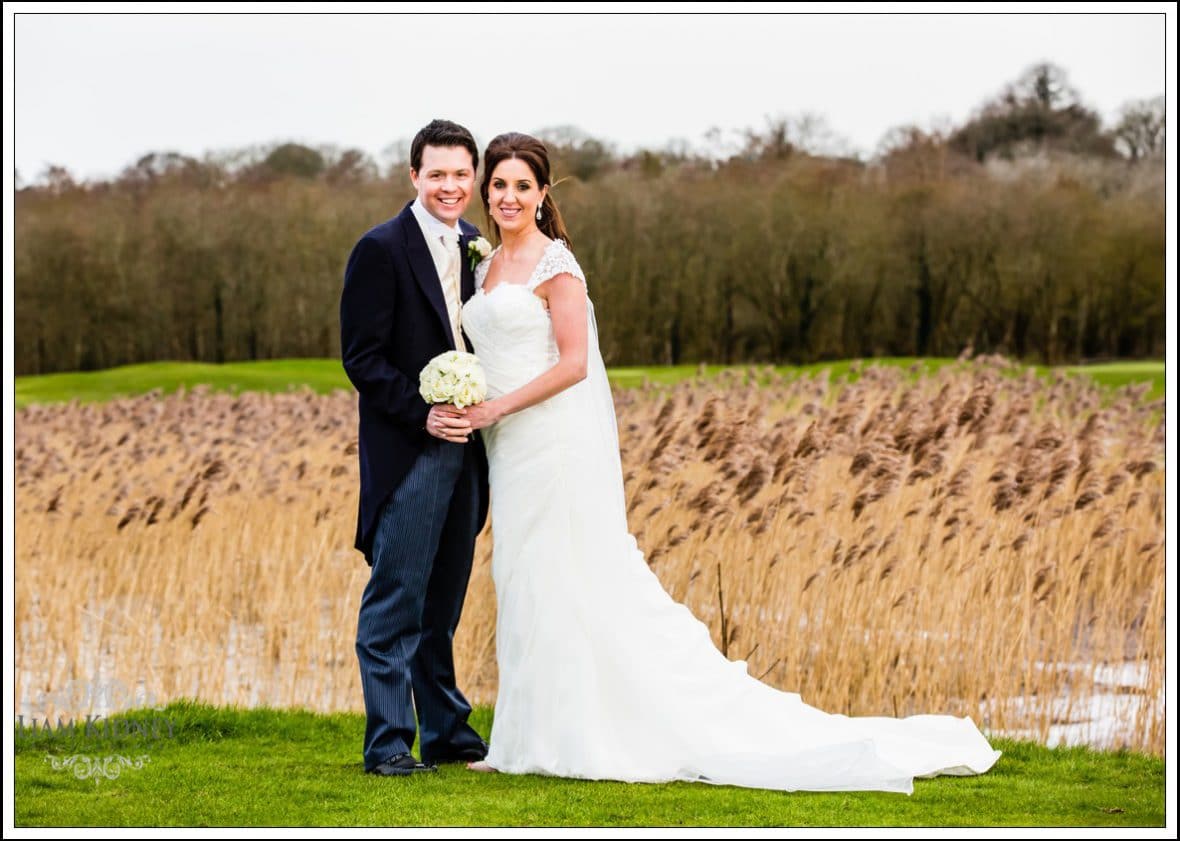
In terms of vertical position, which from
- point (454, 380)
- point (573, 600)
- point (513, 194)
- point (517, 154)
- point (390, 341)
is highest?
point (517, 154)

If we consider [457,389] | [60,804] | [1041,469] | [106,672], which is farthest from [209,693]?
[1041,469]

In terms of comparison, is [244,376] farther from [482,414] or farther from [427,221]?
[482,414]

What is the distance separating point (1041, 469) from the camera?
6.62 meters

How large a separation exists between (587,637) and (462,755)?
2.17 ft

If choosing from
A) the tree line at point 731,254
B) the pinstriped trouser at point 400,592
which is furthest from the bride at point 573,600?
the tree line at point 731,254

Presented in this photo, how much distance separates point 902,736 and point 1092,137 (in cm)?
3065

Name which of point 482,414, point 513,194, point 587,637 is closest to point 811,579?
point 587,637

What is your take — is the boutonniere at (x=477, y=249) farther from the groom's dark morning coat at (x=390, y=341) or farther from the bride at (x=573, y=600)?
the groom's dark morning coat at (x=390, y=341)

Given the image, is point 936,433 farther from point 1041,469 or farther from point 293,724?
point 293,724

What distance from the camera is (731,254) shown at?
99.1 feet

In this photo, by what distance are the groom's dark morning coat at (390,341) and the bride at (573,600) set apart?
181 mm

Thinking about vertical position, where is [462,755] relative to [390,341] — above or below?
below

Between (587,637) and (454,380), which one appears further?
(587,637)

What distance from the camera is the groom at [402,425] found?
4.69 metres
